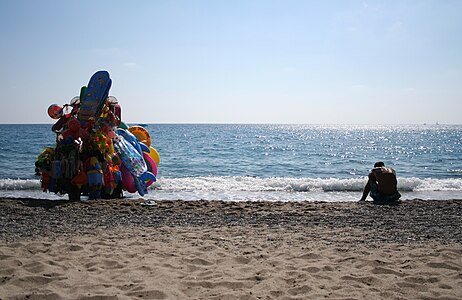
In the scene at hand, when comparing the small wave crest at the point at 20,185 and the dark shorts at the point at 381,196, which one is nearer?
the dark shorts at the point at 381,196

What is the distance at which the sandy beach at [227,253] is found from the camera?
12.3 ft

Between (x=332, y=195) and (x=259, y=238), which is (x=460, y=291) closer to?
(x=259, y=238)

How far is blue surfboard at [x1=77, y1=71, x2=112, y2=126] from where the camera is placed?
9.10 metres

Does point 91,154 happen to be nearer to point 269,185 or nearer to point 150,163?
point 150,163

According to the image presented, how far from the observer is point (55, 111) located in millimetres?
9875

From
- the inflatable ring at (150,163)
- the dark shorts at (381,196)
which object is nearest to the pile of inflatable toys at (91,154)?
the inflatable ring at (150,163)

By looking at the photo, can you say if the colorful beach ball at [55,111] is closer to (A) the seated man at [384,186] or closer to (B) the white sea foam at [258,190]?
(B) the white sea foam at [258,190]

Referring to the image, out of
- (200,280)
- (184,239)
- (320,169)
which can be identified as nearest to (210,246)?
(184,239)

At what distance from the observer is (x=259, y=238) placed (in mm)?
5793

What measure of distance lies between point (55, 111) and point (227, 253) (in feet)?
22.9

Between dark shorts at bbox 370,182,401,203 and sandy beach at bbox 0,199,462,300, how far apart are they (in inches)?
55.1

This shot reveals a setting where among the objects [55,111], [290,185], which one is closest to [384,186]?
[290,185]

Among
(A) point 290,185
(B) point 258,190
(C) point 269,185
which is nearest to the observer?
(B) point 258,190

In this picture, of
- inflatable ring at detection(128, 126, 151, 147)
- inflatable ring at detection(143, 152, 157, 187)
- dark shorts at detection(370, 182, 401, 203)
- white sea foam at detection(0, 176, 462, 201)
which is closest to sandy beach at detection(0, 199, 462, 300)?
dark shorts at detection(370, 182, 401, 203)
